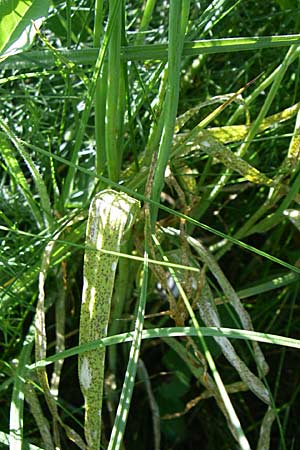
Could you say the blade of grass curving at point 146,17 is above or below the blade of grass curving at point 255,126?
above

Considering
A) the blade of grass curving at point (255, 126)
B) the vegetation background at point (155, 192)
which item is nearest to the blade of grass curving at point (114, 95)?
the vegetation background at point (155, 192)

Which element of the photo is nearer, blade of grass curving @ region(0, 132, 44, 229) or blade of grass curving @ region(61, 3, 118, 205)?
blade of grass curving @ region(61, 3, 118, 205)

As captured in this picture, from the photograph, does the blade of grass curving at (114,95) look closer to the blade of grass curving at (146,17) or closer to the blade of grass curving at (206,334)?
the blade of grass curving at (146,17)

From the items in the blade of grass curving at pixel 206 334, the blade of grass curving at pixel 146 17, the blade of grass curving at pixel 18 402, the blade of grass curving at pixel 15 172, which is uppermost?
the blade of grass curving at pixel 146 17

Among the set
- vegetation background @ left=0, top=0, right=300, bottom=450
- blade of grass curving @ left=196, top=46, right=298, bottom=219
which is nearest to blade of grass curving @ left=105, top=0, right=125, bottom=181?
vegetation background @ left=0, top=0, right=300, bottom=450

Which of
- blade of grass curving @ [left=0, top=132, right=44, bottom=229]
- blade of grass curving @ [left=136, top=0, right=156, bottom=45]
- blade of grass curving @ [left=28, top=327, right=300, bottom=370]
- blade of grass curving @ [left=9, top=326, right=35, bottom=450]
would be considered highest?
blade of grass curving @ [left=136, top=0, right=156, bottom=45]

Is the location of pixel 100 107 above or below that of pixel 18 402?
above

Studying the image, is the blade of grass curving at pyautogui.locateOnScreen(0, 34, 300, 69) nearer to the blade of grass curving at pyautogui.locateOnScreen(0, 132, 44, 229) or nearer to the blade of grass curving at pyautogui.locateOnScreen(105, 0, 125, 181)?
the blade of grass curving at pyautogui.locateOnScreen(105, 0, 125, 181)

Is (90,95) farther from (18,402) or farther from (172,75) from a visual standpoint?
(18,402)

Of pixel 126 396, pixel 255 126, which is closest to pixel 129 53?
pixel 255 126
